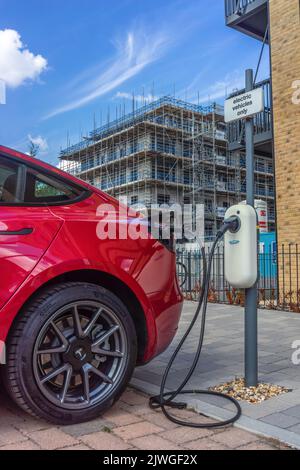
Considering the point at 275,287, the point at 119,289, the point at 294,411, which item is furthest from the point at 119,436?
the point at 275,287

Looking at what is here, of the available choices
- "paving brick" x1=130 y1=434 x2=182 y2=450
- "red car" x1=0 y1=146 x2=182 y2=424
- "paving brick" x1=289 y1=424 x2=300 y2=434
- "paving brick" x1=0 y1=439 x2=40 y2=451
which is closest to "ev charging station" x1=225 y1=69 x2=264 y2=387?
"red car" x1=0 y1=146 x2=182 y2=424

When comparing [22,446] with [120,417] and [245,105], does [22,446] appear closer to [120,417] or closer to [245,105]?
[120,417]

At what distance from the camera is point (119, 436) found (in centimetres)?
276

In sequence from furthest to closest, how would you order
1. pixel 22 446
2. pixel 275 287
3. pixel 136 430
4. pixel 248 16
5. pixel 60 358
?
pixel 248 16
pixel 275 287
pixel 60 358
pixel 136 430
pixel 22 446

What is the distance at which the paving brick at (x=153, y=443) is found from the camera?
Result: 2607 mm

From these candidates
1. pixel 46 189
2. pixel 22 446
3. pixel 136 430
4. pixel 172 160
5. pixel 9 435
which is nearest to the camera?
pixel 22 446

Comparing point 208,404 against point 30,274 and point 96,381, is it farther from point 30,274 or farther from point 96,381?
point 30,274

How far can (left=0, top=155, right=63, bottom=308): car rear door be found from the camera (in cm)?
273

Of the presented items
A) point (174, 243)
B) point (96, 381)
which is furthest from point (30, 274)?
point (174, 243)

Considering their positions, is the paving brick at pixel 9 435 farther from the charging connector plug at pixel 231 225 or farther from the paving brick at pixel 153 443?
the charging connector plug at pixel 231 225

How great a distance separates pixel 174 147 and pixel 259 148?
37.0 metres

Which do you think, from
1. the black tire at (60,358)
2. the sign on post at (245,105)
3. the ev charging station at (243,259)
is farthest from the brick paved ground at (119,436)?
the sign on post at (245,105)

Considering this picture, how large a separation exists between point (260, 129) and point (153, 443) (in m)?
10.3

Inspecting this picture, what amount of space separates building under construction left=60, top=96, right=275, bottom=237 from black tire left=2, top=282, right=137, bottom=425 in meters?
42.7
